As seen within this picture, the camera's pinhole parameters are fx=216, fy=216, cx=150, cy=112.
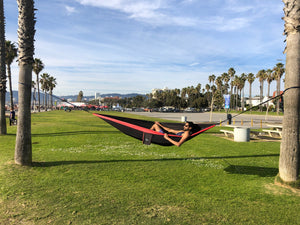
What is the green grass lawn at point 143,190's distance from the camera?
3.50m

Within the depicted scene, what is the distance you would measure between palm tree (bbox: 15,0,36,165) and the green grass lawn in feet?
1.55

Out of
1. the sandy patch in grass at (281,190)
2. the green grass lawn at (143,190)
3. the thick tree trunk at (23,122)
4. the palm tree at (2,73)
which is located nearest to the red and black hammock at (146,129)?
the green grass lawn at (143,190)

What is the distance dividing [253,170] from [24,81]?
674 centimetres

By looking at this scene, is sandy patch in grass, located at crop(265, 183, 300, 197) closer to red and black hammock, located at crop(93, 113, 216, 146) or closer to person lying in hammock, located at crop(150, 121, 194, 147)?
red and black hammock, located at crop(93, 113, 216, 146)

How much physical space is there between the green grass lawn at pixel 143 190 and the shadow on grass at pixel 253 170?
26 millimetres

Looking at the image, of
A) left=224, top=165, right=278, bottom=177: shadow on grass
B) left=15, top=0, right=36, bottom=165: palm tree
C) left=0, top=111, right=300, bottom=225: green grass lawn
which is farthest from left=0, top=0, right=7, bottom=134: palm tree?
left=224, top=165, right=278, bottom=177: shadow on grass

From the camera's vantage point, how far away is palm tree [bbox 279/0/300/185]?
4.51 metres

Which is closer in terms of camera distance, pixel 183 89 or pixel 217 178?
pixel 217 178

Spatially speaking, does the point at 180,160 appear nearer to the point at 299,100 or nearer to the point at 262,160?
the point at 262,160

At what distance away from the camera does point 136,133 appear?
249 inches

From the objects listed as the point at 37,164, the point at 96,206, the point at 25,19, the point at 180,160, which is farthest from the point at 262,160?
the point at 25,19

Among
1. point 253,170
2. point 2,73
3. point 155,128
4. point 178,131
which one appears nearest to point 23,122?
point 155,128

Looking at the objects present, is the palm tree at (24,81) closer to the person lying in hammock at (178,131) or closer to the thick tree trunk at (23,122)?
the thick tree trunk at (23,122)

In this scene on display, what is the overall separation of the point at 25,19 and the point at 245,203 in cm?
698
